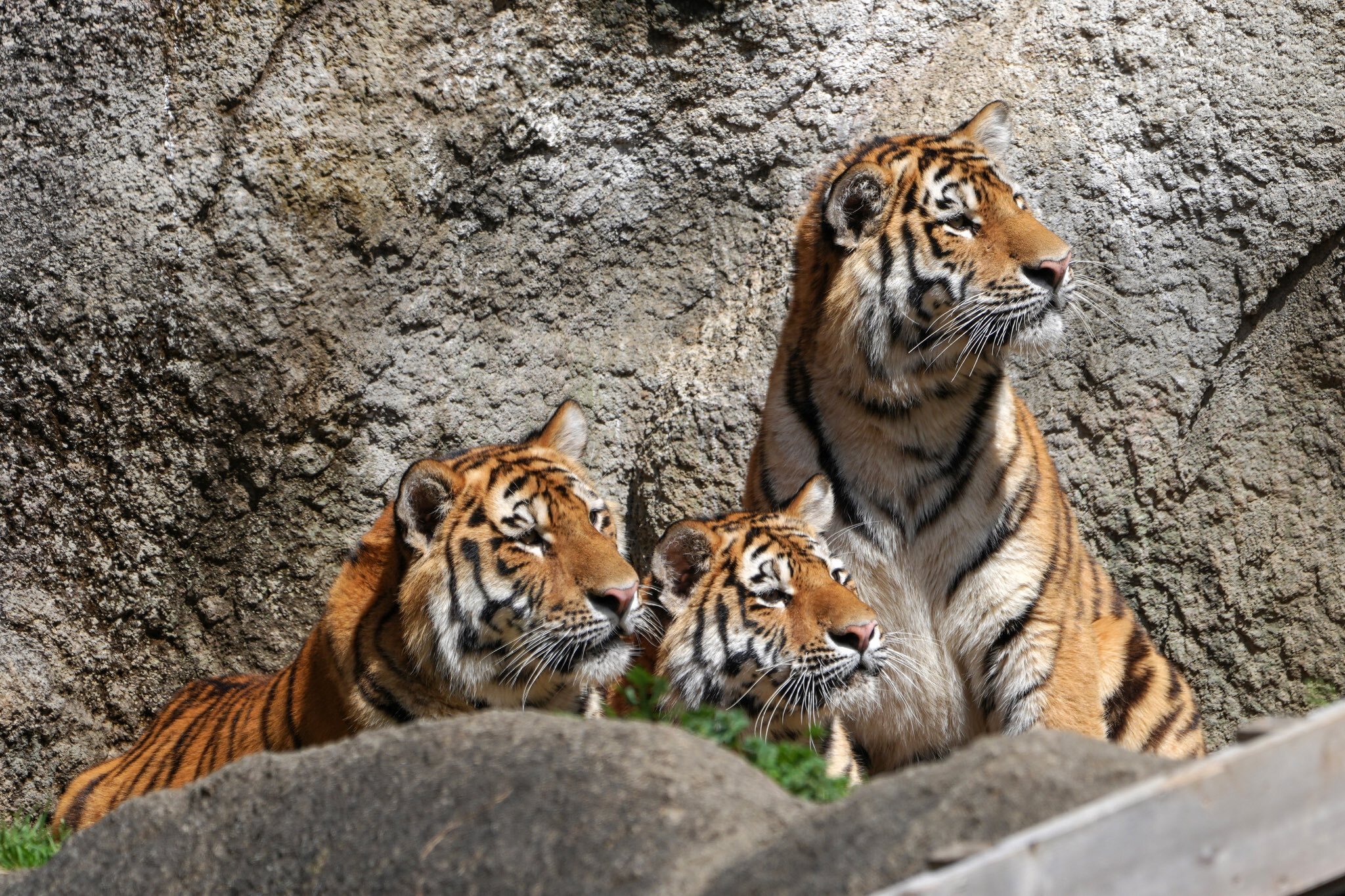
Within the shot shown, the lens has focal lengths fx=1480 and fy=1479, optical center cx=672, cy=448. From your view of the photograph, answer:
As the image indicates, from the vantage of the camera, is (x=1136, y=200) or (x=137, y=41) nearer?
(x=137, y=41)

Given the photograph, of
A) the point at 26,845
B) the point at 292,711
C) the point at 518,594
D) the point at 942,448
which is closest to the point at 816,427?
the point at 942,448

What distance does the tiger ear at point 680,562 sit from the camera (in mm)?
4148

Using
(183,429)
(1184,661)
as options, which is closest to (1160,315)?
(1184,661)

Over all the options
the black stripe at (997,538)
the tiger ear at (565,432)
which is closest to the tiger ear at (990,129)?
the black stripe at (997,538)

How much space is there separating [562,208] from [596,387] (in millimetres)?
683

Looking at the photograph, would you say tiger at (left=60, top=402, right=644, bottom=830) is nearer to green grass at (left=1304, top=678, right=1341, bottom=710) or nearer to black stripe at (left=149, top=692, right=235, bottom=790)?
black stripe at (left=149, top=692, right=235, bottom=790)

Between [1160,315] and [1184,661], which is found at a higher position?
[1160,315]

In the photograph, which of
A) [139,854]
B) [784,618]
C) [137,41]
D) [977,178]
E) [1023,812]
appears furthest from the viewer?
[137,41]

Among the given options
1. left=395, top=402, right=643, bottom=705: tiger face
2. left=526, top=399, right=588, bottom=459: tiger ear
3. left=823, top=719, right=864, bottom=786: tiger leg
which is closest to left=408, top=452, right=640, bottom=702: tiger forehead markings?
left=395, top=402, right=643, bottom=705: tiger face

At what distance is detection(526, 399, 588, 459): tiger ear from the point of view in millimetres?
4418

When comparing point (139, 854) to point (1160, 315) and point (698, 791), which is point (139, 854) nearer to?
point (698, 791)

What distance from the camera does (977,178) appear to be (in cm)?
437

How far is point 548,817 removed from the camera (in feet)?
8.19

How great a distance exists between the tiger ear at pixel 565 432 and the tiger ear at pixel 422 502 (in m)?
0.50
